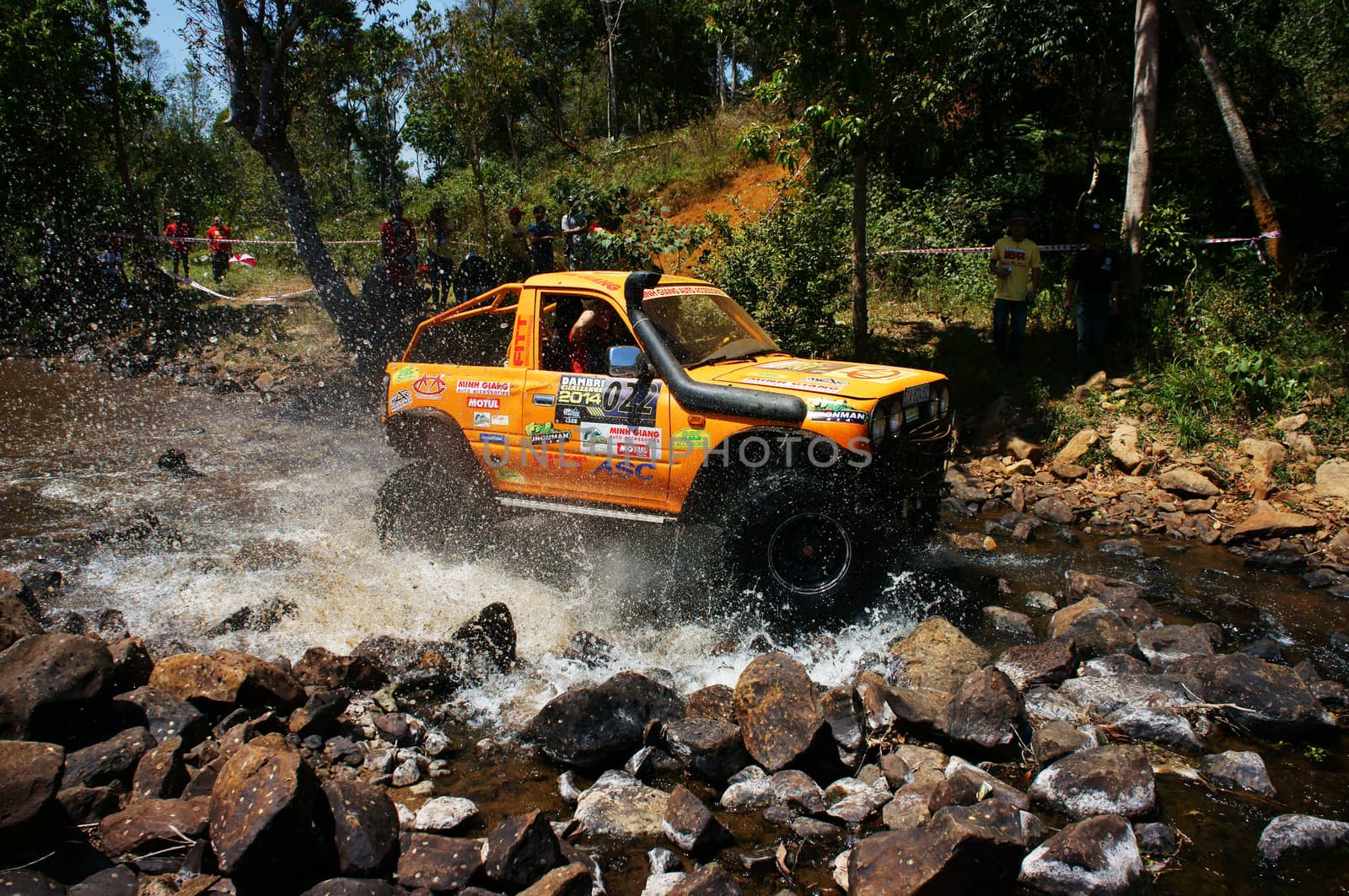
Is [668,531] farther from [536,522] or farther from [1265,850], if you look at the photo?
[1265,850]

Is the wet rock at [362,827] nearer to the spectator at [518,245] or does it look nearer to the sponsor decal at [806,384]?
the sponsor decal at [806,384]

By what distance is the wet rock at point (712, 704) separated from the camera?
424 centimetres

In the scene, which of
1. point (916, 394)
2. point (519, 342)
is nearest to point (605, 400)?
point (519, 342)

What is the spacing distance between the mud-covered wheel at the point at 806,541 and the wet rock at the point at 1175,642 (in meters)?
1.57

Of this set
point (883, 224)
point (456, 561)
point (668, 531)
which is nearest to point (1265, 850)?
Result: point (668, 531)

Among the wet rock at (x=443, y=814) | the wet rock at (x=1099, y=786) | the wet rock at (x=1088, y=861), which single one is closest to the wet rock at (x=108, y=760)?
the wet rock at (x=443, y=814)

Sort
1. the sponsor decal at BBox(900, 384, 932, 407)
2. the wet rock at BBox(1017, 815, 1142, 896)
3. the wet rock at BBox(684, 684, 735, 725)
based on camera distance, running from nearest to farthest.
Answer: the wet rock at BBox(1017, 815, 1142, 896)
the wet rock at BBox(684, 684, 735, 725)
the sponsor decal at BBox(900, 384, 932, 407)

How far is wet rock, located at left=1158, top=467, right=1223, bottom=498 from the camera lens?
7688mm

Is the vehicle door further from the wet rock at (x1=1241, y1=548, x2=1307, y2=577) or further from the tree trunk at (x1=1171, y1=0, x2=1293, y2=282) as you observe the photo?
the tree trunk at (x1=1171, y1=0, x2=1293, y2=282)

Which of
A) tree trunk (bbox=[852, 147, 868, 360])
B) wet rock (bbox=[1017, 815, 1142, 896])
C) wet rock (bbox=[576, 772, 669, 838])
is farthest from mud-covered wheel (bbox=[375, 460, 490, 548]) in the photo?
tree trunk (bbox=[852, 147, 868, 360])

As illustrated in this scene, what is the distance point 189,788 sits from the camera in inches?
140

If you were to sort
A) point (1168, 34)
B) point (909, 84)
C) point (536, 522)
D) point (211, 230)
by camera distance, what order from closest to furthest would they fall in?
point (536, 522), point (909, 84), point (1168, 34), point (211, 230)

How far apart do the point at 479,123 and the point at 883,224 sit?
10564 mm

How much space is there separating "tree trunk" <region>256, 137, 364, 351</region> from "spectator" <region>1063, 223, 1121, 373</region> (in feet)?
32.7
